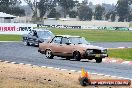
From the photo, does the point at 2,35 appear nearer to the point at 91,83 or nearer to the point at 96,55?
the point at 96,55

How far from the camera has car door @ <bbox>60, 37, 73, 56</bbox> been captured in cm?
2309

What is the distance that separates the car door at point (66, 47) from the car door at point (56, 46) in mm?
236

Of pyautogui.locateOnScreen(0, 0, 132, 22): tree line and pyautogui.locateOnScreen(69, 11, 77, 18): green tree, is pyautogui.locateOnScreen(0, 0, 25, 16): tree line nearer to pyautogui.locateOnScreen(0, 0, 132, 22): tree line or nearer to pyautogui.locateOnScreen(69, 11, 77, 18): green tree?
pyautogui.locateOnScreen(0, 0, 132, 22): tree line

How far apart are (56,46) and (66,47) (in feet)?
2.46

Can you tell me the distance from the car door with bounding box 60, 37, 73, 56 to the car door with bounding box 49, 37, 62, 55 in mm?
236

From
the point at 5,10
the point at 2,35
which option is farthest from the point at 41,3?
the point at 2,35

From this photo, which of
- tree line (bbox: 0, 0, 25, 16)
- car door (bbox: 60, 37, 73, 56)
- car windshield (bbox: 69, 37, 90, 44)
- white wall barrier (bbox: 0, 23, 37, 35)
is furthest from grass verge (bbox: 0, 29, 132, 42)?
tree line (bbox: 0, 0, 25, 16)

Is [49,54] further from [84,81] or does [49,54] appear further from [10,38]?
[10,38]

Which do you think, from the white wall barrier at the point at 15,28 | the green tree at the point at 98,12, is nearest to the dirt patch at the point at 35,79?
the white wall barrier at the point at 15,28

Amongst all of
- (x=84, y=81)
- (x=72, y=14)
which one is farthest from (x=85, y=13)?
(x=84, y=81)

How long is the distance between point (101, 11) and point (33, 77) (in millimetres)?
144586

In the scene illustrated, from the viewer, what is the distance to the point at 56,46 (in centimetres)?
2383

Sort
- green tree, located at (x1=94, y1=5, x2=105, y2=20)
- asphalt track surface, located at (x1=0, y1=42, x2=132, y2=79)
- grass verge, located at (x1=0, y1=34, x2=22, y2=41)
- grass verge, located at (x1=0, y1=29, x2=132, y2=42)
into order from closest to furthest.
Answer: asphalt track surface, located at (x1=0, y1=42, x2=132, y2=79), grass verge, located at (x1=0, y1=34, x2=22, y2=41), grass verge, located at (x1=0, y1=29, x2=132, y2=42), green tree, located at (x1=94, y1=5, x2=105, y2=20)

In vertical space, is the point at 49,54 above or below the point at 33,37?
below
